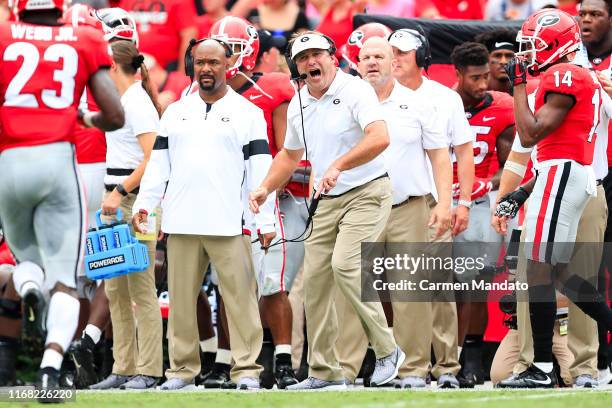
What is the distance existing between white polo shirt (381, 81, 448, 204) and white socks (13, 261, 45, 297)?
280 cm

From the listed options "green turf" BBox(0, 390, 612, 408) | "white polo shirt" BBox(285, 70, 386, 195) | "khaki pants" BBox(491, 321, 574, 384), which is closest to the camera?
"green turf" BBox(0, 390, 612, 408)

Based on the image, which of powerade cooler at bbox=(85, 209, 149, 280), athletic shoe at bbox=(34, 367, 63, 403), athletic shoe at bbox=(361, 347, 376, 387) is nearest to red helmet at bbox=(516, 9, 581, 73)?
athletic shoe at bbox=(361, 347, 376, 387)

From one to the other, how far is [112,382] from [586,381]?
3246mm

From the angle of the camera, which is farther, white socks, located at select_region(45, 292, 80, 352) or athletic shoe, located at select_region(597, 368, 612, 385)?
athletic shoe, located at select_region(597, 368, 612, 385)

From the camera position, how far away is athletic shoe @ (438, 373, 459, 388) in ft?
32.6

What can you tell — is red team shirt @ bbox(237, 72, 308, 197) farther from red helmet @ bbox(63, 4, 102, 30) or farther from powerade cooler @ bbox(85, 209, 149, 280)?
powerade cooler @ bbox(85, 209, 149, 280)

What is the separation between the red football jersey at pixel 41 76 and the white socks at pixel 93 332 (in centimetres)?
267

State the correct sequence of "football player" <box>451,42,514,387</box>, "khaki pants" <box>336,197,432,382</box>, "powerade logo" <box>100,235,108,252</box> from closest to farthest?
"khaki pants" <box>336,197,432,382</box> → "powerade logo" <box>100,235,108,252</box> → "football player" <box>451,42,514,387</box>

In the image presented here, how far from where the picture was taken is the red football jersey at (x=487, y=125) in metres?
11.0

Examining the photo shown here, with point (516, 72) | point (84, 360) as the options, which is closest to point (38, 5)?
point (516, 72)

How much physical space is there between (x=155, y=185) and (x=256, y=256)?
108cm

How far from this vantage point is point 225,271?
951 centimetres

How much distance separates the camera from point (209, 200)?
9398mm

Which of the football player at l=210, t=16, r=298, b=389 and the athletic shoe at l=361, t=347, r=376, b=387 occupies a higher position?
the football player at l=210, t=16, r=298, b=389
